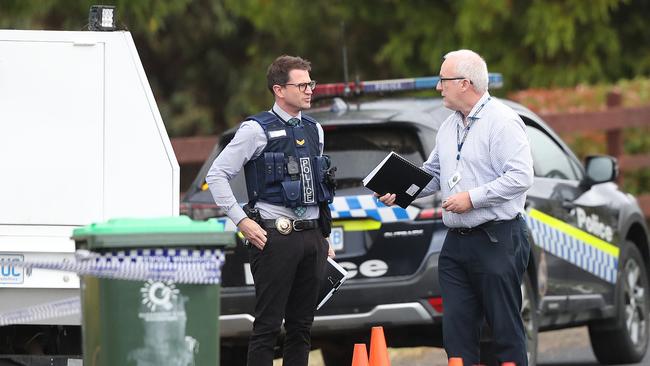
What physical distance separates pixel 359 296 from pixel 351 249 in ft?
0.88

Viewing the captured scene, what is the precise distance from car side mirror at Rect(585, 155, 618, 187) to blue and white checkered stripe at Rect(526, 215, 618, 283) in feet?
1.41

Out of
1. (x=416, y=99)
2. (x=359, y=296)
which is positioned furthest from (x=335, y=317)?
(x=416, y=99)

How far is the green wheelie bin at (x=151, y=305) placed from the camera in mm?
6586

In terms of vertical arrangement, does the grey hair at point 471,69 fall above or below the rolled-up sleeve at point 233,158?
above

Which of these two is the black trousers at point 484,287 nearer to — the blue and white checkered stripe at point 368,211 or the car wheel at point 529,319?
the blue and white checkered stripe at point 368,211

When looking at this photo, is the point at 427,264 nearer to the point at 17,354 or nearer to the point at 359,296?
the point at 359,296

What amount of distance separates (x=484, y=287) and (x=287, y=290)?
963 millimetres

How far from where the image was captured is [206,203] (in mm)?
9727

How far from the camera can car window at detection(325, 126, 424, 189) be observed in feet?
31.9

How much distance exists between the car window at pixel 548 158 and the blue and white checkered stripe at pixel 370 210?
50.2 inches

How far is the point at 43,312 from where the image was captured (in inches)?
301

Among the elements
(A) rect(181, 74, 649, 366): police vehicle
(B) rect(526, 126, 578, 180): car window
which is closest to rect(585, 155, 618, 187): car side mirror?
(A) rect(181, 74, 649, 366): police vehicle

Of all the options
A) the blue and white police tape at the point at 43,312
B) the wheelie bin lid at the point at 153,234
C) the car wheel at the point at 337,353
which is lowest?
the car wheel at the point at 337,353

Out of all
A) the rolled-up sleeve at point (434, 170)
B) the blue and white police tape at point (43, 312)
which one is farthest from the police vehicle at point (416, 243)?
the blue and white police tape at point (43, 312)
